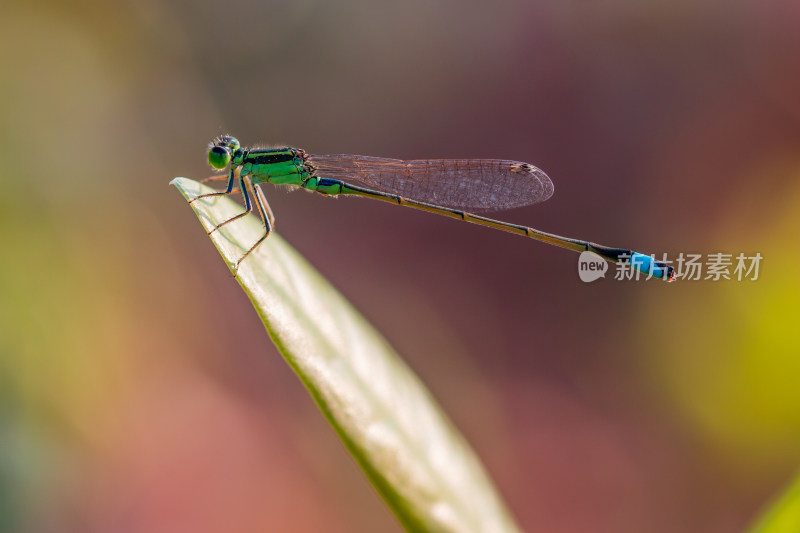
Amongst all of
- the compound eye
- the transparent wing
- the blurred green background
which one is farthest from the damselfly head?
the blurred green background

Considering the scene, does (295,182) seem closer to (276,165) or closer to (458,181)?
(276,165)

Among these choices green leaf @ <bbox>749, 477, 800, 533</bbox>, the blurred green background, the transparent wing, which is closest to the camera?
green leaf @ <bbox>749, 477, 800, 533</bbox>

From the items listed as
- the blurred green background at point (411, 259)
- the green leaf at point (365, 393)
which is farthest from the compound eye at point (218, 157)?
the blurred green background at point (411, 259)

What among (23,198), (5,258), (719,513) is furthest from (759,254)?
(23,198)

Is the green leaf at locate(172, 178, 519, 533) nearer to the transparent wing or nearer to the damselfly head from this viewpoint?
the damselfly head

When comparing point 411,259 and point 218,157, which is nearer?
point 218,157

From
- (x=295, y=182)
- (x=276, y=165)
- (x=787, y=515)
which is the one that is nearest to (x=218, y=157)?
(x=276, y=165)
